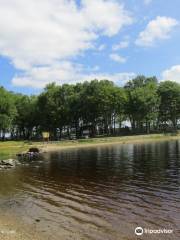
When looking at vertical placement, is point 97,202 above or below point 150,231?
above

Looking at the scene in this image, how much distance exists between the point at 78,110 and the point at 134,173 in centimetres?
11218

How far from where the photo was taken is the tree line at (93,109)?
154875mm

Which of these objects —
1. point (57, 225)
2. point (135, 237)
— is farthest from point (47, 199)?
point (135, 237)

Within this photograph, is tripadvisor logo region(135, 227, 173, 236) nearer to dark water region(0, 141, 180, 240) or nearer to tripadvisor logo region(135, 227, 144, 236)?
tripadvisor logo region(135, 227, 144, 236)

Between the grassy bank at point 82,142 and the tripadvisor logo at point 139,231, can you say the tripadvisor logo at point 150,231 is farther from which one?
the grassy bank at point 82,142

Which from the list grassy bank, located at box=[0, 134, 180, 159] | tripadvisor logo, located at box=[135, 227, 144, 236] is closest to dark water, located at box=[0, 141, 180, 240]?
tripadvisor logo, located at box=[135, 227, 144, 236]

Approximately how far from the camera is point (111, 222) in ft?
73.8

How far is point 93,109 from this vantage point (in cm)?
15538

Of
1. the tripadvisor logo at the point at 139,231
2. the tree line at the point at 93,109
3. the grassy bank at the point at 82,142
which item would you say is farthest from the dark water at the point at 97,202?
the tree line at the point at 93,109

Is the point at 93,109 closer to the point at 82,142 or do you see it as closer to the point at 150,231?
the point at 82,142

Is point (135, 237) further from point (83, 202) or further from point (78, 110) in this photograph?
point (78, 110)

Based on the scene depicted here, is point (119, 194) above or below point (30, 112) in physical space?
below

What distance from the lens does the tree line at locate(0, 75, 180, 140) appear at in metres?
155

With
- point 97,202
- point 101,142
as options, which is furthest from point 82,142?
point 97,202
